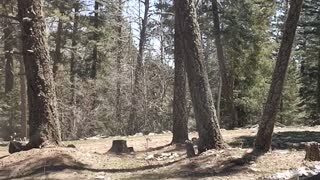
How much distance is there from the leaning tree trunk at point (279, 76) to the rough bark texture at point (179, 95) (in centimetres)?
327

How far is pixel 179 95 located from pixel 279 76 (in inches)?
144

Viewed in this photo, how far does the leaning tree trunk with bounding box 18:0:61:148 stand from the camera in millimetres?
11180

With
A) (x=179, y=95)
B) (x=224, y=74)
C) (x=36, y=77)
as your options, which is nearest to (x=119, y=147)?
(x=179, y=95)

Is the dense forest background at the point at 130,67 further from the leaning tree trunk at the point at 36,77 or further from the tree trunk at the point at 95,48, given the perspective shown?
the leaning tree trunk at the point at 36,77

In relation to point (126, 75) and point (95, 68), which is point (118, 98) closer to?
point (126, 75)

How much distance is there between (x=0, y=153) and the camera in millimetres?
13148

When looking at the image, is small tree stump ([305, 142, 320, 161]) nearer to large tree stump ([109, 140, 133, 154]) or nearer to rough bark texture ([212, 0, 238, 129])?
large tree stump ([109, 140, 133, 154])

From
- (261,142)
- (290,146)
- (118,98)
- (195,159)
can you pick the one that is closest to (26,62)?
(195,159)

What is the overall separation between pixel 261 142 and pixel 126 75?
17.6 meters

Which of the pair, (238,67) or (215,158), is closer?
(215,158)

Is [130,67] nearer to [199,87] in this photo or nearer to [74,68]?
[74,68]

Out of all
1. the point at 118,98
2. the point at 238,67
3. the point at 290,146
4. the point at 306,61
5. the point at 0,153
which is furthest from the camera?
the point at 306,61

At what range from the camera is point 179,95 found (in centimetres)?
1336

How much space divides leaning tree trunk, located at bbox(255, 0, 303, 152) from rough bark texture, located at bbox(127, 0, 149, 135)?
14026 mm
